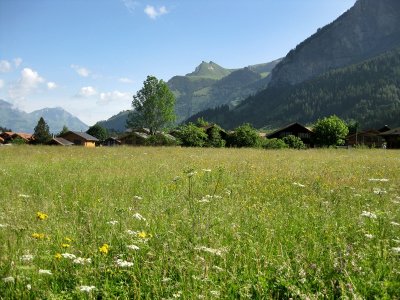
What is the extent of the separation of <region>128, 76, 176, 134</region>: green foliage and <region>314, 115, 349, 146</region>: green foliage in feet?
94.8

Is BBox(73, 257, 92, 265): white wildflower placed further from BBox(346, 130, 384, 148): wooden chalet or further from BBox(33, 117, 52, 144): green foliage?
BBox(346, 130, 384, 148): wooden chalet

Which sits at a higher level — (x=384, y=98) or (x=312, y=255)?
(x=384, y=98)

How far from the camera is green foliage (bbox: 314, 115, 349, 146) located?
6594 centimetres

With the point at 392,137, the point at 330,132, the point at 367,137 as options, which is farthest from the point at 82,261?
the point at 367,137

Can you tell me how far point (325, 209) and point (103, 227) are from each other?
132 inches

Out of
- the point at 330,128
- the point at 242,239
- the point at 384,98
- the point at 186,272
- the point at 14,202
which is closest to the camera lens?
the point at 186,272

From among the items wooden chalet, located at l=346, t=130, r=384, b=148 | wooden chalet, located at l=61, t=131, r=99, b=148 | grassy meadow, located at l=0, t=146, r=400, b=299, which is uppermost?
wooden chalet, located at l=346, t=130, r=384, b=148

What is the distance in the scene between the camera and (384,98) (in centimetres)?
19262

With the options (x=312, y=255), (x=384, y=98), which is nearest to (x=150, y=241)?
(x=312, y=255)

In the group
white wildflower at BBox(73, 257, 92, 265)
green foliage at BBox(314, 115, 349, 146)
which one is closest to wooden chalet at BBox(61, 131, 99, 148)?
green foliage at BBox(314, 115, 349, 146)

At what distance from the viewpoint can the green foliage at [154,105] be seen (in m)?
71.9

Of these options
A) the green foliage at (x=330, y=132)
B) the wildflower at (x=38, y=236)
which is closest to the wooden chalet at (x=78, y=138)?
the green foliage at (x=330, y=132)

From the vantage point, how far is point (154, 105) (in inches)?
2840

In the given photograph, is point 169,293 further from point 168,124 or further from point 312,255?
point 168,124
